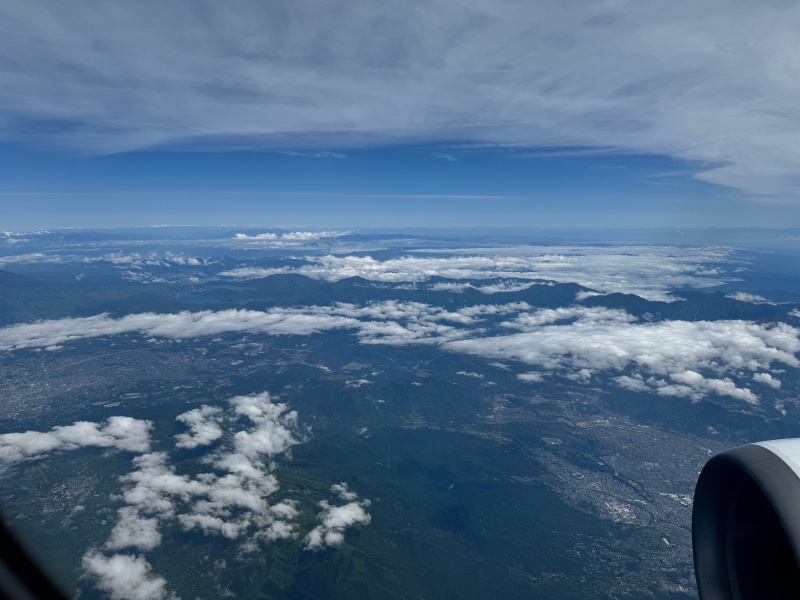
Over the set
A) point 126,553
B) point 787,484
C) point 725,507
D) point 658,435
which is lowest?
point 658,435

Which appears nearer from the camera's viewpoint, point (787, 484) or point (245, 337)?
point (787, 484)

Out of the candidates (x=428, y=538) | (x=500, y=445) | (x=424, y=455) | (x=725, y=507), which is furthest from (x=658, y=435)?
(x=725, y=507)

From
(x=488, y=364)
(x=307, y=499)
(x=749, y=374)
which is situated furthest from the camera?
(x=488, y=364)

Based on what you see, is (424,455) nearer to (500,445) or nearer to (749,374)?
(500,445)

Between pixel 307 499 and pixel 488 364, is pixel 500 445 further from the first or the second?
pixel 488 364

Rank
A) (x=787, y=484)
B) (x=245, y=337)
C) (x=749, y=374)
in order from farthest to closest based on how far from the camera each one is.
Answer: (x=245, y=337), (x=749, y=374), (x=787, y=484)

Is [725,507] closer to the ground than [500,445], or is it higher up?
higher up

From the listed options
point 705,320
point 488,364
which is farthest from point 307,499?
point 705,320
